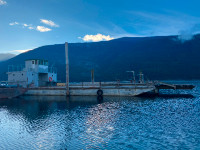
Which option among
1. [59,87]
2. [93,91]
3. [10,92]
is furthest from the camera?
[59,87]

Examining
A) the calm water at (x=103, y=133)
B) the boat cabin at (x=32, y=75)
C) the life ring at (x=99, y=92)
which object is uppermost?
the boat cabin at (x=32, y=75)

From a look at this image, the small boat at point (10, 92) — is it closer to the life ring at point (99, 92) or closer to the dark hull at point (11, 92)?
the dark hull at point (11, 92)

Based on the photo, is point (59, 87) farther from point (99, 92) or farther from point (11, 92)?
point (11, 92)

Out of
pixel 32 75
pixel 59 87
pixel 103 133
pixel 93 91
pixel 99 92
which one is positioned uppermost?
pixel 32 75

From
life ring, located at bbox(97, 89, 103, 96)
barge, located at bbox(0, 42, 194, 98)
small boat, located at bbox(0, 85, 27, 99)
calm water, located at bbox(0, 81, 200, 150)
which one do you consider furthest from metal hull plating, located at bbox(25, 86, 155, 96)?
calm water, located at bbox(0, 81, 200, 150)

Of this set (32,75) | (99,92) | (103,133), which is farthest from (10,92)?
(103,133)

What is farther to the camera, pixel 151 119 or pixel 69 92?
pixel 69 92

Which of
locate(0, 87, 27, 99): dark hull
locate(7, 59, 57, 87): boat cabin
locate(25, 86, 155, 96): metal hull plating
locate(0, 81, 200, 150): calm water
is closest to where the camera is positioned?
locate(0, 81, 200, 150): calm water

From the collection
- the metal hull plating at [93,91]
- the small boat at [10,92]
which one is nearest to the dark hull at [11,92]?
the small boat at [10,92]

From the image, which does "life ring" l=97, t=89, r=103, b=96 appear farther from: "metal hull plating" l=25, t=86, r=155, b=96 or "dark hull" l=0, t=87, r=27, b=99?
"dark hull" l=0, t=87, r=27, b=99

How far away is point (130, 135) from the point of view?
635 inches

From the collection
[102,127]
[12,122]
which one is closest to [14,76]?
[12,122]

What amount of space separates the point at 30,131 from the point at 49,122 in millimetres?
3308

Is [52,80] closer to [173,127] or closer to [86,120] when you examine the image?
[86,120]
